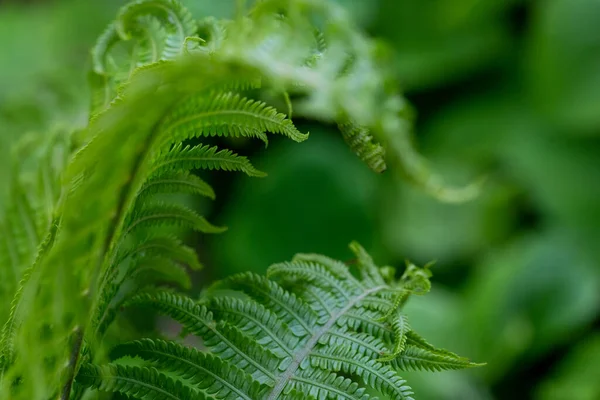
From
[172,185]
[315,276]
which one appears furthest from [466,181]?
[172,185]

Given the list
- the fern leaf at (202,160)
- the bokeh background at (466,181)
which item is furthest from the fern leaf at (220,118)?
the bokeh background at (466,181)

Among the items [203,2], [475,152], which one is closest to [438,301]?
[475,152]

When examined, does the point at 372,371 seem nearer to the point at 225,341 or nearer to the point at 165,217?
the point at 225,341

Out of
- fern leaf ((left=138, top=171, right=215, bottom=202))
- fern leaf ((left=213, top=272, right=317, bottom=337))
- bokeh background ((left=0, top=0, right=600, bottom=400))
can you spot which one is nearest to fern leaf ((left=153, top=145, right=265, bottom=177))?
fern leaf ((left=138, top=171, right=215, bottom=202))

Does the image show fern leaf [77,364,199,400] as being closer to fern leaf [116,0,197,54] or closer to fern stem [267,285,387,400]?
fern stem [267,285,387,400]

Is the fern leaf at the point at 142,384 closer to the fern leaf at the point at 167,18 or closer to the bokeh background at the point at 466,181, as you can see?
the fern leaf at the point at 167,18

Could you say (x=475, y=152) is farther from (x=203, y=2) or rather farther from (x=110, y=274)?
(x=110, y=274)
